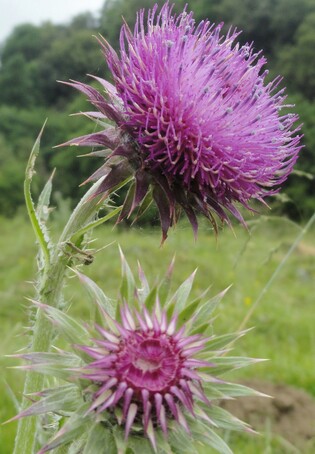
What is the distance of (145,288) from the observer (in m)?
2.14

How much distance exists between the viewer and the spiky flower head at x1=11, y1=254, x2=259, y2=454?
1781 mm

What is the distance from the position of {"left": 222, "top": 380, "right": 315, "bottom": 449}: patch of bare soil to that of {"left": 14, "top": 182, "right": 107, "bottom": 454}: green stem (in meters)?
3.27

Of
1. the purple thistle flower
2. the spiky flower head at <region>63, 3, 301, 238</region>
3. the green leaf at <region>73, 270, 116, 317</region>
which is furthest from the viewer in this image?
the spiky flower head at <region>63, 3, 301, 238</region>

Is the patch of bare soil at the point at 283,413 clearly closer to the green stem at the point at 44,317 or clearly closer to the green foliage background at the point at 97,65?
the green stem at the point at 44,317

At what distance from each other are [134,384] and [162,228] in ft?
2.62

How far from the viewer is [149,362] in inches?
72.1

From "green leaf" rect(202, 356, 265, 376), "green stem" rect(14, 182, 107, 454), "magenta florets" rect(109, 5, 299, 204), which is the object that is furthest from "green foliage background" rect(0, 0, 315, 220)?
"green leaf" rect(202, 356, 265, 376)

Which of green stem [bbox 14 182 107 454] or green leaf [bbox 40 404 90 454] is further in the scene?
green stem [bbox 14 182 107 454]

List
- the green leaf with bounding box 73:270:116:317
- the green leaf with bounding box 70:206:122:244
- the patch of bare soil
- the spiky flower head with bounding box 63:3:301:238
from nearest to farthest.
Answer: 1. the green leaf with bounding box 73:270:116:317
2. the green leaf with bounding box 70:206:122:244
3. the spiky flower head with bounding box 63:3:301:238
4. the patch of bare soil

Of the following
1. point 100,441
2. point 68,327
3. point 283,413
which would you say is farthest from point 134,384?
point 283,413

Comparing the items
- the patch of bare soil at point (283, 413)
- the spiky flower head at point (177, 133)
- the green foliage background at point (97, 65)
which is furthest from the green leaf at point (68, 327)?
the green foliage background at point (97, 65)

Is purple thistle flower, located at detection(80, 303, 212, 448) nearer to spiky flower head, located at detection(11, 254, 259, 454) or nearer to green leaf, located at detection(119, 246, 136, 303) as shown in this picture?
spiky flower head, located at detection(11, 254, 259, 454)

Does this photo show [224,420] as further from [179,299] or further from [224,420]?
[179,299]

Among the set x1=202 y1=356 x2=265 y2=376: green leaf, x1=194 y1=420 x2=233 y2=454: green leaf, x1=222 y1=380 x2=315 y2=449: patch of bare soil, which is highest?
x1=202 y1=356 x2=265 y2=376: green leaf
